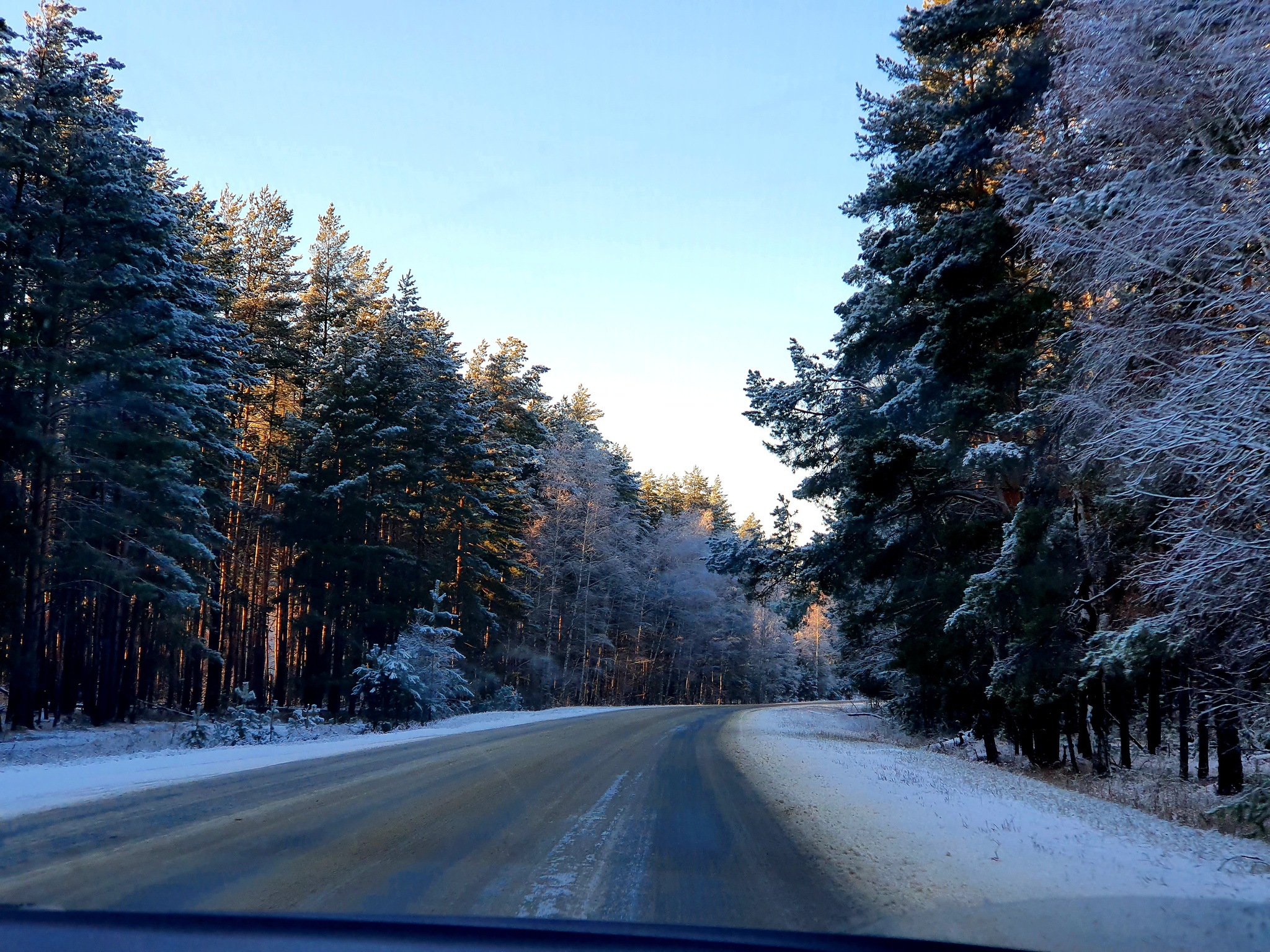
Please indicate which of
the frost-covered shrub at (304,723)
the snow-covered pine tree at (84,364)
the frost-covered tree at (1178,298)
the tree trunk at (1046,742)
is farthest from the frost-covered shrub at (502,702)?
the frost-covered tree at (1178,298)

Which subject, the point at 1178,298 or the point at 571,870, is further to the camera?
the point at 1178,298

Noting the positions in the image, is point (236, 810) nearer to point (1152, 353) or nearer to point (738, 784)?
point (738, 784)

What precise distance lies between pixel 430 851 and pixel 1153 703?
1659cm

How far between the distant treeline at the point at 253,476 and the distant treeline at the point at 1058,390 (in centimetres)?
617

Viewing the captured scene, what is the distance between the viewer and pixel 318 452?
3516 centimetres

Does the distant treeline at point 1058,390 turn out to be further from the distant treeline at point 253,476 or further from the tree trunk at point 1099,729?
the distant treeline at point 253,476

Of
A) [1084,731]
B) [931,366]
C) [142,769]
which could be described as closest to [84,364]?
[142,769]

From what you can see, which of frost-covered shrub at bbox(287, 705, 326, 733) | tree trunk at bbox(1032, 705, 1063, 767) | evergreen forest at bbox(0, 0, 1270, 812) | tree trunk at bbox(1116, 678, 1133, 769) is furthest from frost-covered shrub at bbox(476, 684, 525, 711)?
tree trunk at bbox(1116, 678, 1133, 769)

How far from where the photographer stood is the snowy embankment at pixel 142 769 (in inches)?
350

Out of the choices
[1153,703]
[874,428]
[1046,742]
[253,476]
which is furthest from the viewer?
[253,476]

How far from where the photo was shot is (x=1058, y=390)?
1297 cm

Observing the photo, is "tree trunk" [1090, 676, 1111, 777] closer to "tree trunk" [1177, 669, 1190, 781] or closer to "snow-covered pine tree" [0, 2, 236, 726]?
"tree trunk" [1177, 669, 1190, 781]

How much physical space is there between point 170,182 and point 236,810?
3162cm

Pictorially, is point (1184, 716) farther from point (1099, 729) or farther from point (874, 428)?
point (874, 428)
